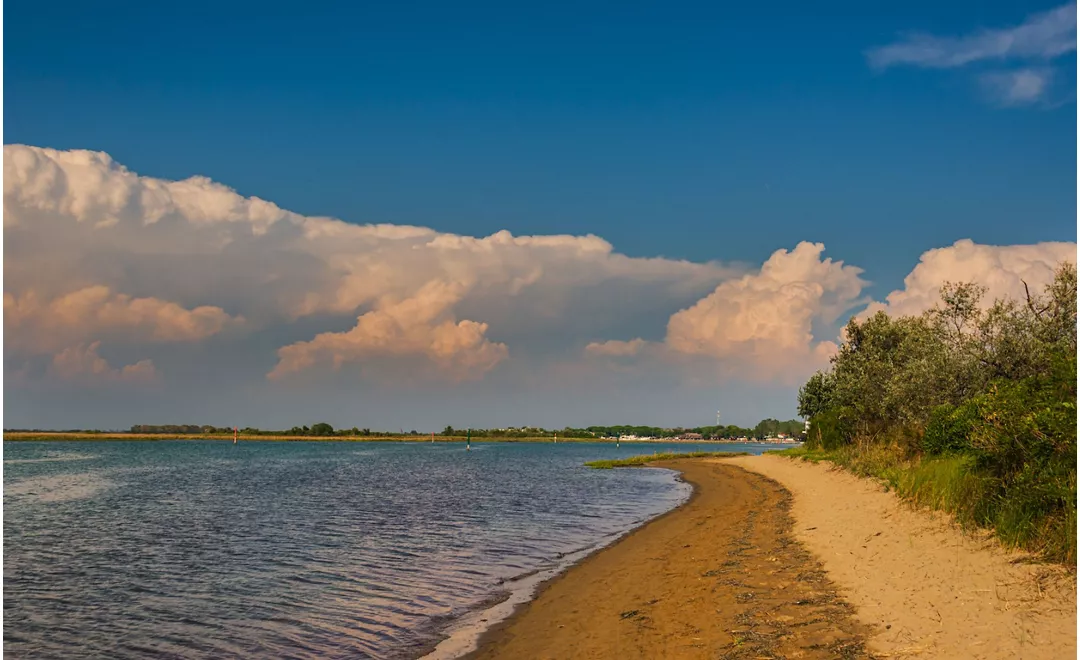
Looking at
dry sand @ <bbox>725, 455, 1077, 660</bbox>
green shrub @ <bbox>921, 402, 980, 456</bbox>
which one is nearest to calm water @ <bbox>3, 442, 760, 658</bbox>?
dry sand @ <bbox>725, 455, 1077, 660</bbox>

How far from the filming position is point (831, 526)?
26219 millimetres

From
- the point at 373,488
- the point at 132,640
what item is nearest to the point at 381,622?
the point at 132,640

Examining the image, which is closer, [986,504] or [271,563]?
[986,504]

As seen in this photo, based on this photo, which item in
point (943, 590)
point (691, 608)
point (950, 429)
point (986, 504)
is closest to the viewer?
point (943, 590)

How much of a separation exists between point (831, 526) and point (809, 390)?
230 feet

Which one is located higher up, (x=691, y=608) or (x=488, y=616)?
(x=691, y=608)

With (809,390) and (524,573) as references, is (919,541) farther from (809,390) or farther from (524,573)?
(809,390)

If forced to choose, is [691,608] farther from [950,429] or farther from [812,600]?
[950,429]

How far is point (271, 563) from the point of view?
82.0ft

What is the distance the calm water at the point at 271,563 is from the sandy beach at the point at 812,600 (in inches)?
116

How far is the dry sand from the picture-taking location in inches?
461

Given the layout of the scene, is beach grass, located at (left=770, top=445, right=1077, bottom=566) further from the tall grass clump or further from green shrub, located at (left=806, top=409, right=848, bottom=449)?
green shrub, located at (left=806, top=409, right=848, bottom=449)

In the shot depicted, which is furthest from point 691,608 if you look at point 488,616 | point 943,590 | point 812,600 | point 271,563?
point 271,563

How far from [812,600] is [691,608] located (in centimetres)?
251
